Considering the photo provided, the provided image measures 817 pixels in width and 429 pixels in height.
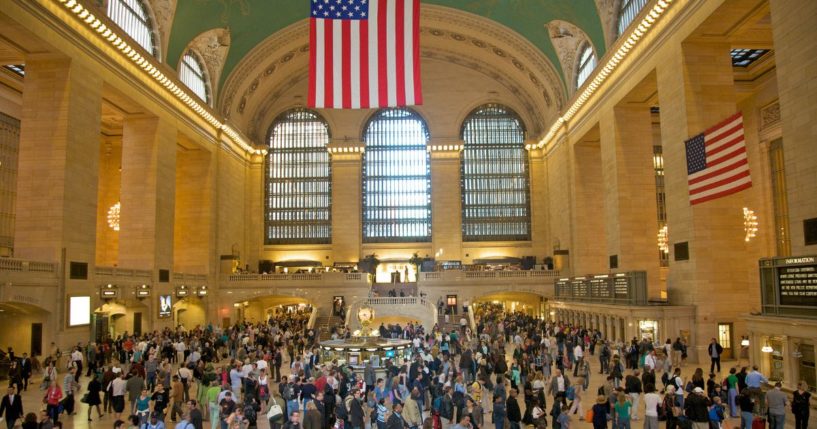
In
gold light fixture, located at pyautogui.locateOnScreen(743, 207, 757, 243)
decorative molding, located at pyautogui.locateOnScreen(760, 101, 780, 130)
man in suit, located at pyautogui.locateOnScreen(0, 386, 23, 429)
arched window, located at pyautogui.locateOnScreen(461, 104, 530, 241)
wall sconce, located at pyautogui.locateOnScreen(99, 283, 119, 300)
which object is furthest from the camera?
arched window, located at pyautogui.locateOnScreen(461, 104, 530, 241)

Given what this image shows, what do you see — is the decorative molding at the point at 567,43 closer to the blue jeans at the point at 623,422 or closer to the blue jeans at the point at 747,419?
the blue jeans at the point at 747,419

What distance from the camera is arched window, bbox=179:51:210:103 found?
113 feet

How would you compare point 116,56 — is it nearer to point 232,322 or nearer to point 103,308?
point 103,308

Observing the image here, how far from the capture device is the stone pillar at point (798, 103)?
15.6 meters

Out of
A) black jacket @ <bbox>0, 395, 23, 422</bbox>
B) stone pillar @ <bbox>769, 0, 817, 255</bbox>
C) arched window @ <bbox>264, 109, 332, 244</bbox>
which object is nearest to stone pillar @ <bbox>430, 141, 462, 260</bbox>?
arched window @ <bbox>264, 109, 332, 244</bbox>

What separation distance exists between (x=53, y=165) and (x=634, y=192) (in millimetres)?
24214

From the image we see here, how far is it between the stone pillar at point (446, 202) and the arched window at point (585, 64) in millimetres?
12887

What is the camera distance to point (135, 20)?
28281 mm

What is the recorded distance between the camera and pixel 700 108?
74.1 feet

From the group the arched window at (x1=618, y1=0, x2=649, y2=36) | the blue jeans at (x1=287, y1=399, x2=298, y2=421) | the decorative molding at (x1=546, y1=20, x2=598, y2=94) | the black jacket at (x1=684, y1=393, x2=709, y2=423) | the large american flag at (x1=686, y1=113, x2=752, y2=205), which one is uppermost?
the decorative molding at (x1=546, y1=20, x2=598, y2=94)

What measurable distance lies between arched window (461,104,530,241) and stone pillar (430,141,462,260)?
0.79 m

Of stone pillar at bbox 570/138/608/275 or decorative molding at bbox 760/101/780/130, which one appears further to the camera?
stone pillar at bbox 570/138/608/275

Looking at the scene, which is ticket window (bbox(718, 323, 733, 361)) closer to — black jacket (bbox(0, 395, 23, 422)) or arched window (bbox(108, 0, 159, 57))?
black jacket (bbox(0, 395, 23, 422))

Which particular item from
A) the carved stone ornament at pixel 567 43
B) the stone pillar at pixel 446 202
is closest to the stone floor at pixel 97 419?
the carved stone ornament at pixel 567 43
